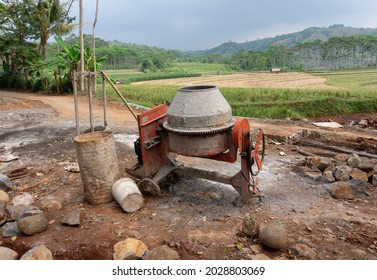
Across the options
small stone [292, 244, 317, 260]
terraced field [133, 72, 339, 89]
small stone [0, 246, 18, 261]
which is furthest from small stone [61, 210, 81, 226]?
terraced field [133, 72, 339, 89]

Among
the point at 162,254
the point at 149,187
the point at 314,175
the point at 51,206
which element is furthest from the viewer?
the point at 314,175

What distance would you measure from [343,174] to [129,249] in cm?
395

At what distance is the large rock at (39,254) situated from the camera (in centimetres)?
349

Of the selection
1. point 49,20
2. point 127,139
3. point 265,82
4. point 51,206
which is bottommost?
point 51,206

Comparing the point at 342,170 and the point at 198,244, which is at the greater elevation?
the point at 342,170

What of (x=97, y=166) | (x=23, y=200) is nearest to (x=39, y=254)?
(x=97, y=166)

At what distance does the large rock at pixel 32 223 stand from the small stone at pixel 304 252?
10.7 ft

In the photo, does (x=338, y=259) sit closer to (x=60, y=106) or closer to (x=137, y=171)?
(x=137, y=171)

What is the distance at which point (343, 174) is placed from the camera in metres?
5.46

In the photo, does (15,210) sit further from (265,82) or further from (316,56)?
(316,56)

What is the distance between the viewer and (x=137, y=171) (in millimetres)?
5250

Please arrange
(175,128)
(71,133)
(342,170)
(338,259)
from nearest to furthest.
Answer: (338,259) → (175,128) → (342,170) → (71,133)

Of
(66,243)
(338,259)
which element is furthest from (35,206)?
(338,259)

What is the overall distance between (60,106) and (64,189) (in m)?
10.1
